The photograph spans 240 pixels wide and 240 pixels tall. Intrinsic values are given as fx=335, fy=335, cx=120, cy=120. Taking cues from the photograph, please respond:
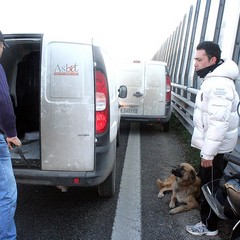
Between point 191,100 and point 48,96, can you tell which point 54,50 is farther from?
point 191,100

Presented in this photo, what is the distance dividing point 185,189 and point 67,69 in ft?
6.83

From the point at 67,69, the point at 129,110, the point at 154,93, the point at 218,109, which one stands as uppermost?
the point at 67,69

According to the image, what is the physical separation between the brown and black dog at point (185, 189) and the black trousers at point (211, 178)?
0.55 m

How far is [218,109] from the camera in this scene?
3.05 metres

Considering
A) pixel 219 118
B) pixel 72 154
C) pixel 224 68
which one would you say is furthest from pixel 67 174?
pixel 224 68

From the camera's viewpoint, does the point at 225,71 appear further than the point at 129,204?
No

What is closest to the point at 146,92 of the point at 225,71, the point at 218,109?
the point at 225,71

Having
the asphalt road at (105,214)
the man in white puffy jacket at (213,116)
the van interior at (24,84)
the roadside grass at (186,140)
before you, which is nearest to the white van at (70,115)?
the asphalt road at (105,214)

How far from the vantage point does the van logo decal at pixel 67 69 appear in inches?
132

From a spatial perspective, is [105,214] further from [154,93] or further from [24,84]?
[154,93]

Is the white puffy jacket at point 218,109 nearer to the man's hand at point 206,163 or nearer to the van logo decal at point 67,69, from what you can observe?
the man's hand at point 206,163

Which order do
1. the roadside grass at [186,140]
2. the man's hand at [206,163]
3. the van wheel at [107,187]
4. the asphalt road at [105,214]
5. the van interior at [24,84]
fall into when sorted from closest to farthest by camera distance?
the man's hand at [206,163], the asphalt road at [105,214], the van wheel at [107,187], the van interior at [24,84], the roadside grass at [186,140]

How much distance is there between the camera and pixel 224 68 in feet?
10.3

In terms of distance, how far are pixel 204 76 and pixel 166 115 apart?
18.0ft
